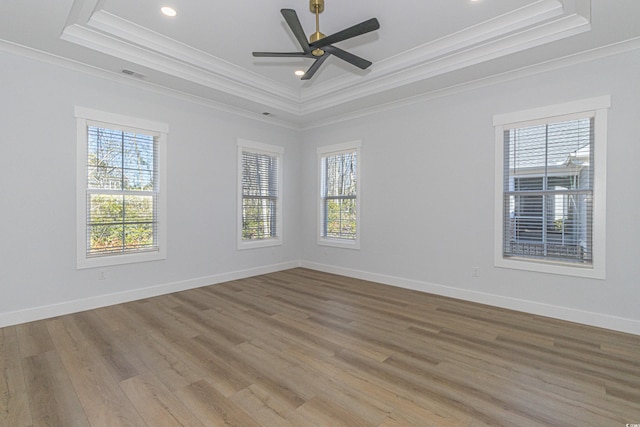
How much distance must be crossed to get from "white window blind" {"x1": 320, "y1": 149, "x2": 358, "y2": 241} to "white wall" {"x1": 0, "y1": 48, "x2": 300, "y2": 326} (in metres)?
1.82

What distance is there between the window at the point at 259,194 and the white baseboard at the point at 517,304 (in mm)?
1780

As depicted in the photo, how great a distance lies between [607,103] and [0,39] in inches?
251

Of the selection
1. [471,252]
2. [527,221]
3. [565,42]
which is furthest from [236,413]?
[565,42]

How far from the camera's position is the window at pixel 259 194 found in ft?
18.0

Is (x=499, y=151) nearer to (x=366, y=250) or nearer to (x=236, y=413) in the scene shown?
(x=366, y=250)

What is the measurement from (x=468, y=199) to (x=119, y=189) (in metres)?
4.71

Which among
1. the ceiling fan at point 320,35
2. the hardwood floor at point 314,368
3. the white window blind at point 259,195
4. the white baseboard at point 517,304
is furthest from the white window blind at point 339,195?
the ceiling fan at point 320,35

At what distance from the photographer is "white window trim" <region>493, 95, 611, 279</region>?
3.28m

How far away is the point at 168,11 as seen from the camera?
123 inches

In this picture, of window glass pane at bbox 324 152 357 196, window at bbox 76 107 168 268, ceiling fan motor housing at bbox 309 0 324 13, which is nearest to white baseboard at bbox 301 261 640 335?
window glass pane at bbox 324 152 357 196

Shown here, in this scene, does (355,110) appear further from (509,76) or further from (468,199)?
(468,199)

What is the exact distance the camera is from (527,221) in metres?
3.84

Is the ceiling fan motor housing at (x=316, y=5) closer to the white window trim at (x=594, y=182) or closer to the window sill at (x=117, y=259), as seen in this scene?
the white window trim at (x=594, y=182)

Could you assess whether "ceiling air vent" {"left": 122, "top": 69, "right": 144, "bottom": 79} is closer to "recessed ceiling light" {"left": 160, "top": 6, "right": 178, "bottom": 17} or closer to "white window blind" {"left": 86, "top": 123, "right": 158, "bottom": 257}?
"white window blind" {"left": 86, "top": 123, "right": 158, "bottom": 257}
